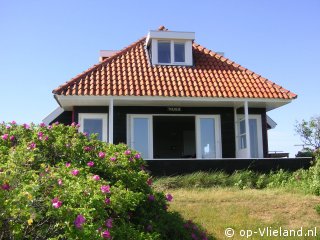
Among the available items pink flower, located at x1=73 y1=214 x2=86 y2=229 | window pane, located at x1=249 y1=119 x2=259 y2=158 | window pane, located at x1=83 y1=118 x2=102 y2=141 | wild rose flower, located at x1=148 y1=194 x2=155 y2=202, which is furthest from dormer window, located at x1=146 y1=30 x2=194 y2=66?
pink flower, located at x1=73 y1=214 x2=86 y2=229

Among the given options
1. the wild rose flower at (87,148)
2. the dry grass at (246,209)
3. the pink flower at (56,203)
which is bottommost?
the dry grass at (246,209)

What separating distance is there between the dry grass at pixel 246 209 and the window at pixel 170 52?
27.4ft

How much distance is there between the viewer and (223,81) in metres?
18.4

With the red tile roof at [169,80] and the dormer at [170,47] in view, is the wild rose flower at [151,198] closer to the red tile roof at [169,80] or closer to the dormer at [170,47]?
the red tile roof at [169,80]

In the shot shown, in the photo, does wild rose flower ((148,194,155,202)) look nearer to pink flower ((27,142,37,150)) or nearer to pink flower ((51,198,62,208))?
pink flower ((27,142,37,150))

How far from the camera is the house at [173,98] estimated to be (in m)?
16.8

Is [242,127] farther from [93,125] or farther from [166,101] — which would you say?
[93,125]

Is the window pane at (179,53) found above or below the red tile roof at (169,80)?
above

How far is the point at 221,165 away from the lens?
50.1 ft

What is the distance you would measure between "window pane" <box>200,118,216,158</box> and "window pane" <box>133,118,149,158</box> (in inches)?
91.6

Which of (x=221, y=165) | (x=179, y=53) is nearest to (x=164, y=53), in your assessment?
(x=179, y=53)

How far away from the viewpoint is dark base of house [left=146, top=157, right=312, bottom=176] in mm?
14852

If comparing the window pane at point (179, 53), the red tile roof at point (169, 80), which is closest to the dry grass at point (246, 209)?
the red tile roof at point (169, 80)

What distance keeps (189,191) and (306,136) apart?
2455cm
